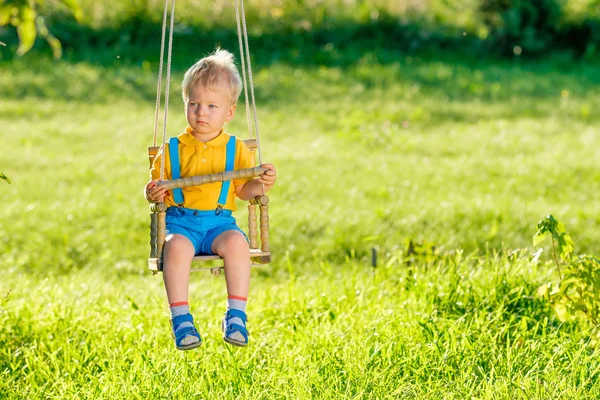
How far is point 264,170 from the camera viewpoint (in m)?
3.98

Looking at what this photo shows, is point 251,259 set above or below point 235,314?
above

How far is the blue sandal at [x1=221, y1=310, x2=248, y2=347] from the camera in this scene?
149 inches

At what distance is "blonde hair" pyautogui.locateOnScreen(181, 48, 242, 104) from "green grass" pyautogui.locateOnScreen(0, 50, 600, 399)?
4.20 ft

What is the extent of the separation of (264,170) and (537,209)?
15.8ft

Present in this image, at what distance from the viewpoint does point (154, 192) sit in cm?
388

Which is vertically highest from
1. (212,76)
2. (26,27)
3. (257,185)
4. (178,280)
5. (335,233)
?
(26,27)

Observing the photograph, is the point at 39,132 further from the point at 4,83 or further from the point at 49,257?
the point at 49,257

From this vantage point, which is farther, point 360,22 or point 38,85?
point 360,22

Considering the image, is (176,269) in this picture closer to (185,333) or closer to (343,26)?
(185,333)

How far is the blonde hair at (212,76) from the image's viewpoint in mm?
3979

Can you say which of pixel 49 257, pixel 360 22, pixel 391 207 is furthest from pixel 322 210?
pixel 360 22

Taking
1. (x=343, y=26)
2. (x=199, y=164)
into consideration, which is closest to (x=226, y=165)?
(x=199, y=164)

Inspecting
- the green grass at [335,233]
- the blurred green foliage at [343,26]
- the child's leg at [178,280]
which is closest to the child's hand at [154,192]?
the child's leg at [178,280]

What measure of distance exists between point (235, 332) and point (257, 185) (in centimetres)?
72
